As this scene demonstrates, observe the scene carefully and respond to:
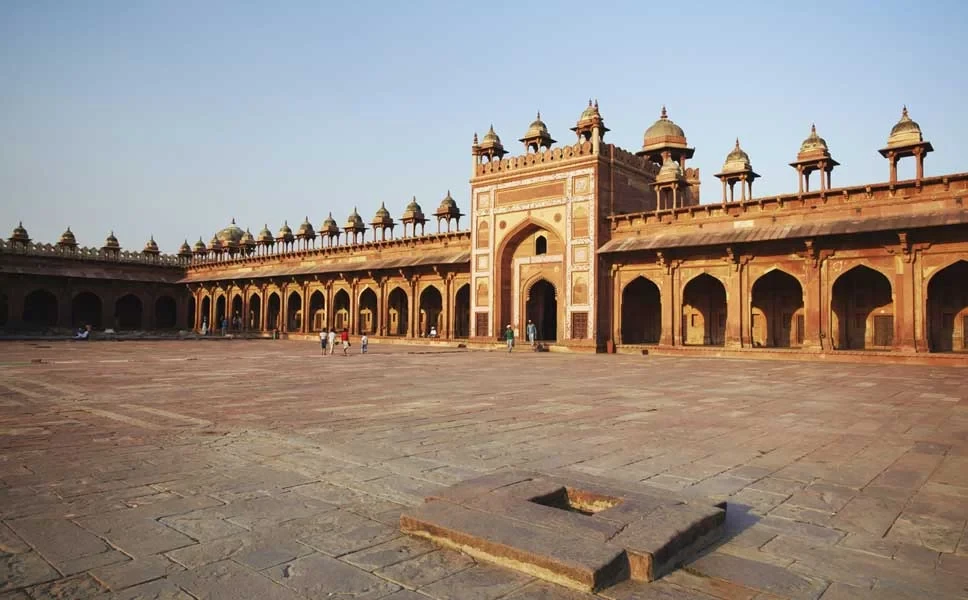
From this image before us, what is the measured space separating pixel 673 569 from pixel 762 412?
6.12 meters

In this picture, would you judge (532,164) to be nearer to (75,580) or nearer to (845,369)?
(845,369)

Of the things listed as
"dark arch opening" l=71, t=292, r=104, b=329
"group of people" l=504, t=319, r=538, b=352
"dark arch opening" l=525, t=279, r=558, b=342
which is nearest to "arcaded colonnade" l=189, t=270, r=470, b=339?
"dark arch opening" l=525, t=279, r=558, b=342

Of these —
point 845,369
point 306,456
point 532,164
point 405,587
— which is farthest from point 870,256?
point 405,587

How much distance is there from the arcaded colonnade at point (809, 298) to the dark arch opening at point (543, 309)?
4693mm

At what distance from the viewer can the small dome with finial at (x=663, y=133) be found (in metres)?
31.0

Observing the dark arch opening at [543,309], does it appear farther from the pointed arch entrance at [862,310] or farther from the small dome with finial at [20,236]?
the small dome with finial at [20,236]

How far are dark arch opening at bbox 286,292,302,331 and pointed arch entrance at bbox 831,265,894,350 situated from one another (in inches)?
1325

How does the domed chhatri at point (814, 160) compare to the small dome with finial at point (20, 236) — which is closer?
the domed chhatri at point (814, 160)

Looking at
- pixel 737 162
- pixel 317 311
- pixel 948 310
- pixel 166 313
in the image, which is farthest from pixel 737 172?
pixel 166 313

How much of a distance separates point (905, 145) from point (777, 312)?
23.5 feet

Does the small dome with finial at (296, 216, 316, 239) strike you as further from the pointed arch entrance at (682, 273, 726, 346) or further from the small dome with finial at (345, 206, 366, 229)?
the pointed arch entrance at (682, 273, 726, 346)

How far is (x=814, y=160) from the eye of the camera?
23969 millimetres

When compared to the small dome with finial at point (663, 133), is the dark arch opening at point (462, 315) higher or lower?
lower

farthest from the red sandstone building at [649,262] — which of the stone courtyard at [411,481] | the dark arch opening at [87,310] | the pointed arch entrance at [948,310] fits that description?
the stone courtyard at [411,481]
